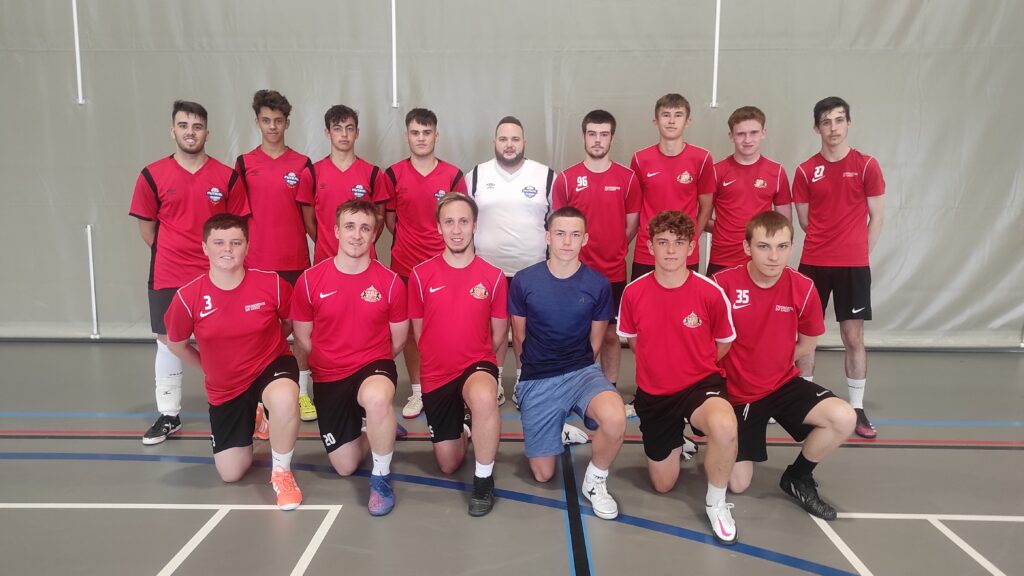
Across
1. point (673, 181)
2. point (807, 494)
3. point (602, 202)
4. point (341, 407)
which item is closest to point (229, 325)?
point (341, 407)

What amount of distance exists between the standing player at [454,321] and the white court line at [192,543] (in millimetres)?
1133

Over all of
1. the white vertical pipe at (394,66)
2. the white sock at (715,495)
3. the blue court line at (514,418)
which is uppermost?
the white vertical pipe at (394,66)

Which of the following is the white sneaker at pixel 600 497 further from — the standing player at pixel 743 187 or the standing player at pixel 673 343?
the standing player at pixel 743 187

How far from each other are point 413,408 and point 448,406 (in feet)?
3.68

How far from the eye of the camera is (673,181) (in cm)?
455

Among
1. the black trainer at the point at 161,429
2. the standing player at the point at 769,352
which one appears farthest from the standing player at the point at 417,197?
the standing player at the point at 769,352

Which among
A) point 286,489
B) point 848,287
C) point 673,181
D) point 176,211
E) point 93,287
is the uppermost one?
point 673,181

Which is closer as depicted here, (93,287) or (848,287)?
(848,287)

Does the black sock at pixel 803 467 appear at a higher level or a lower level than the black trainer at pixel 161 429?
higher

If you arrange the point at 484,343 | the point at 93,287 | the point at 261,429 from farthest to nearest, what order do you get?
the point at 93,287, the point at 261,429, the point at 484,343

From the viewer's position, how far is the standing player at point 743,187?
4.55 meters

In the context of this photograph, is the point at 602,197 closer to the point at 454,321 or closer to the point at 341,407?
the point at 454,321

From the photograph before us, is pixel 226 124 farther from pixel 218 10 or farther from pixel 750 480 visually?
pixel 750 480

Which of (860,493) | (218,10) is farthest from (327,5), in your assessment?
(860,493)
